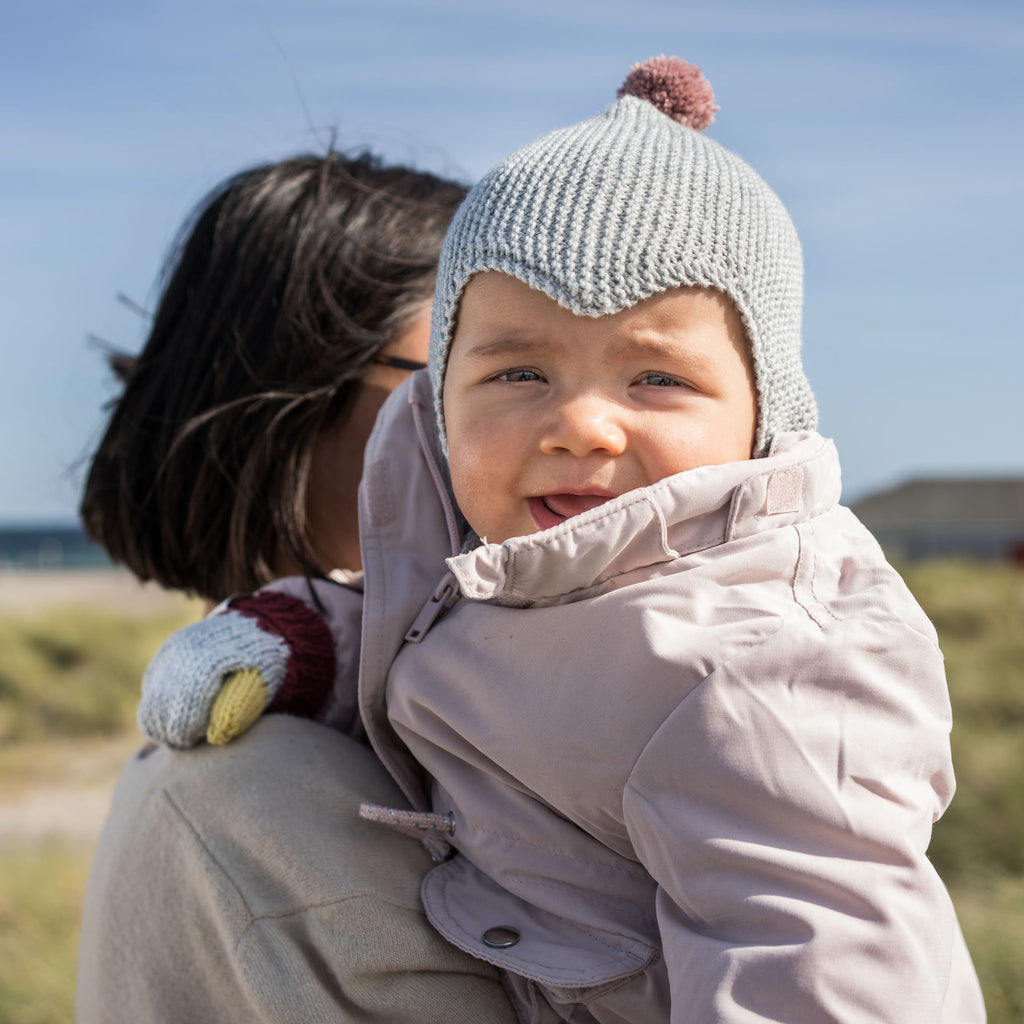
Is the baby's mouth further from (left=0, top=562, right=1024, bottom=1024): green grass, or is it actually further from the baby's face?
(left=0, top=562, right=1024, bottom=1024): green grass

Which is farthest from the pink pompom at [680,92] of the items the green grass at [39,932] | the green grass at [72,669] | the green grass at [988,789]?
the green grass at [72,669]

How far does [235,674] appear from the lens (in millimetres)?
1744

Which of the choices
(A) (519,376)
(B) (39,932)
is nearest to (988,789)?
(B) (39,932)

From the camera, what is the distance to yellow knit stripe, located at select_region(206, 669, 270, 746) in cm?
169

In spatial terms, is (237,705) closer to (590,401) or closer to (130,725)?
(590,401)

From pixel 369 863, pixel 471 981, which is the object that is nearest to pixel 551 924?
pixel 471 981

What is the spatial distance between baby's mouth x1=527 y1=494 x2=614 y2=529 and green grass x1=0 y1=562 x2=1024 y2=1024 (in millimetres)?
3559

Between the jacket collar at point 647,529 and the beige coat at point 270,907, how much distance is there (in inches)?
15.8

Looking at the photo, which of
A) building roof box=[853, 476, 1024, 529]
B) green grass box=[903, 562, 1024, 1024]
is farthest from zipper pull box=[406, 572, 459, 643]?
building roof box=[853, 476, 1024, 529]

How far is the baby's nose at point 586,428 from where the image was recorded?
4.78ft

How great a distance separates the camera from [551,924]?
4.77 ft

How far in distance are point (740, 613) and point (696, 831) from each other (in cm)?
26

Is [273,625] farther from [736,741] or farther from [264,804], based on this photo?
[736,741]

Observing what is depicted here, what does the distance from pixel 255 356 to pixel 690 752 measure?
51.9 inches
